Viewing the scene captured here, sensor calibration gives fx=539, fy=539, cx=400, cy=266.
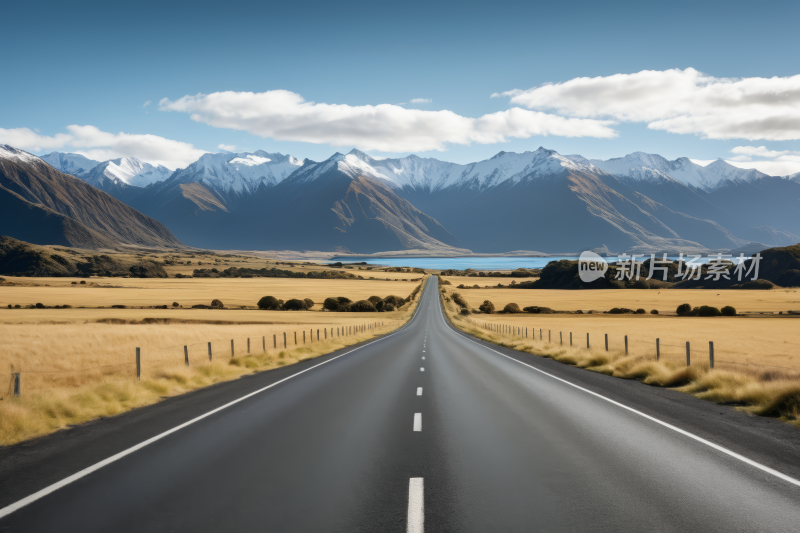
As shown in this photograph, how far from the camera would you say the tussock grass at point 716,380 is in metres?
11.9

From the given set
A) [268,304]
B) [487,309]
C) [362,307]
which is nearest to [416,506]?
[268,304]

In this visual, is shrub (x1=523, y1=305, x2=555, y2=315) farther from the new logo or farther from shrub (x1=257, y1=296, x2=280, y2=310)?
the new logo

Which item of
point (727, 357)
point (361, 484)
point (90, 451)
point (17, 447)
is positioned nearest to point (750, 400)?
point (361, 484)

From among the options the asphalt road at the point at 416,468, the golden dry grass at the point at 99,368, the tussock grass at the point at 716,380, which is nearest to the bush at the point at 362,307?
the golden dry grass at the point at 99,368

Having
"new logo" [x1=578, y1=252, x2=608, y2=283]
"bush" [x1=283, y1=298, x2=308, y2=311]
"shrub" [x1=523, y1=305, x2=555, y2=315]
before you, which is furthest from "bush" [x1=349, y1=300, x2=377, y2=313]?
"new logo" [x1=578, y1=252, x2=608, y2=283]

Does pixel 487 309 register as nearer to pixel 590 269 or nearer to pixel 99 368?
pixel 99 368

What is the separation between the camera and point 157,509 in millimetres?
6309

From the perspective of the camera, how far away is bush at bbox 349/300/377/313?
318 feet

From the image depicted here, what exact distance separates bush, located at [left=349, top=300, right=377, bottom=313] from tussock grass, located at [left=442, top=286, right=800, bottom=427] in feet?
Answer: 235

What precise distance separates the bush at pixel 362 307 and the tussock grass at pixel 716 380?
71.5 metres

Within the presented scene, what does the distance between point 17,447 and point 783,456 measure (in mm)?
12410

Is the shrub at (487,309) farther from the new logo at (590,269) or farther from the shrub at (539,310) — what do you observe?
the new logo at (590,269)

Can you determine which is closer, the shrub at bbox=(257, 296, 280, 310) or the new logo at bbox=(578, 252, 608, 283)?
the shrub at bbox=(257, 296, 280, 310)

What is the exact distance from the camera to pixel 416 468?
7.83 metres
